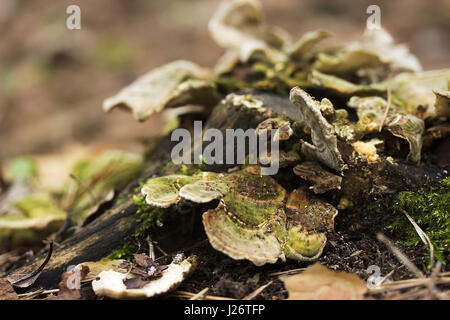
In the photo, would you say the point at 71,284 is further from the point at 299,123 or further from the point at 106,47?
the point at 106,47

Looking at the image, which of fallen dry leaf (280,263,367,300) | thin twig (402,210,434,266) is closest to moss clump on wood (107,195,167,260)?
fallen dry leaf (280,263,367,300)

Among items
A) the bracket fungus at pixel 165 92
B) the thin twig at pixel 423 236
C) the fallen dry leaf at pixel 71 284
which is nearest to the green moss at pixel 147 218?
the fallen dry leaf at pixel 71 284

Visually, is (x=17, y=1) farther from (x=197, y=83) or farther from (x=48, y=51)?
(x=197, y=83)

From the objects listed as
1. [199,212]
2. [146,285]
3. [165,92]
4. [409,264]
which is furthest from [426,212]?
[165,92]

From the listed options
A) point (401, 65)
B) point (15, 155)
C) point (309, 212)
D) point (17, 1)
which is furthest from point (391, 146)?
point (17, 1)

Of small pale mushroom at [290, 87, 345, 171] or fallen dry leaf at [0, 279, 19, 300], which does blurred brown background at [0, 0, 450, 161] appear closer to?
fallen dry leaf at [0, 279, 19, 300]

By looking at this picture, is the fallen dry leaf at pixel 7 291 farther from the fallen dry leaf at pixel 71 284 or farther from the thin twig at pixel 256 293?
the thin twig at pixel 256 293
